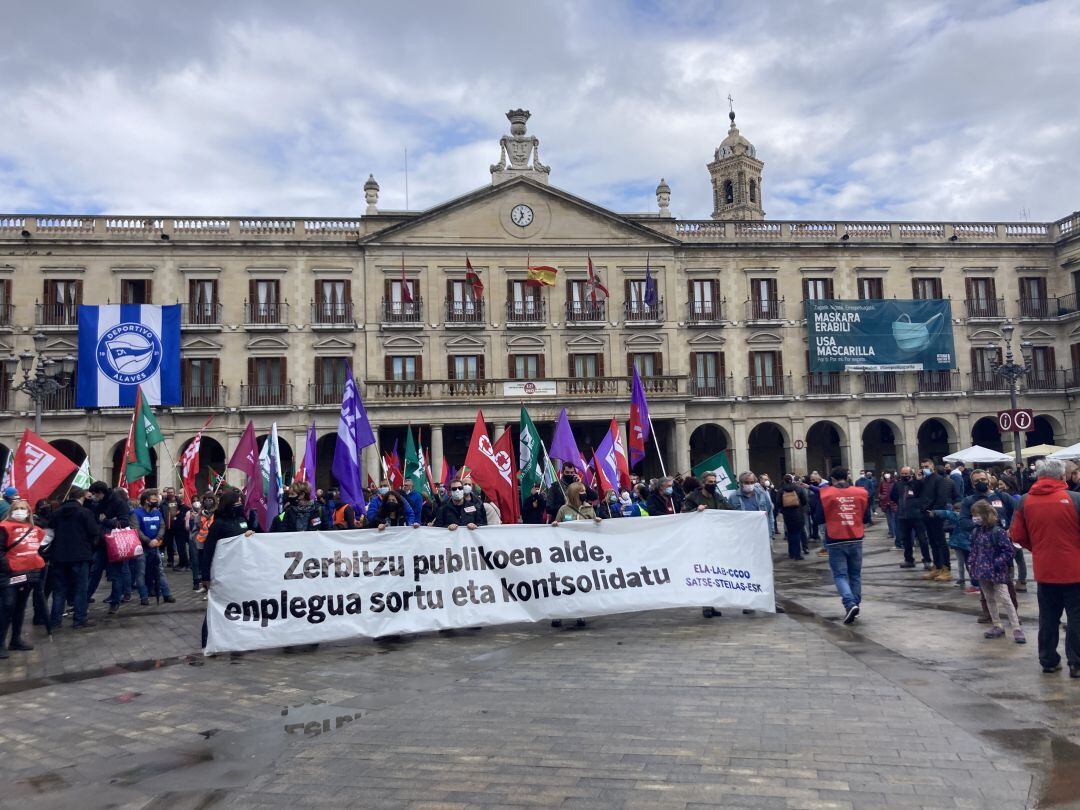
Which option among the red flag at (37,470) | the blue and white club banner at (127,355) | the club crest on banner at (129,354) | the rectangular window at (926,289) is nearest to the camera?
the red flag at (37,470)

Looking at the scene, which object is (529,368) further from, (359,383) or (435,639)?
(435,639)

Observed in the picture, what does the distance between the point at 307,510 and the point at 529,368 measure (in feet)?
88.8

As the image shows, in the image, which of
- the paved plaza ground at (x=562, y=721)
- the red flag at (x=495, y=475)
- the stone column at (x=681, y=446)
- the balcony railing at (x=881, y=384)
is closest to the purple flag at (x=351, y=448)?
the red flag at (x=495, y=475)

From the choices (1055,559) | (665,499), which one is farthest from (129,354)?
(1055,559)

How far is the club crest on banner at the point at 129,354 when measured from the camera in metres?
34.1

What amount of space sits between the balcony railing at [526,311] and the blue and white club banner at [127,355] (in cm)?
1448

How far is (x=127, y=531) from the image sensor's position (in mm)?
12516

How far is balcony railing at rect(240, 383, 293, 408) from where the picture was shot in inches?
1411

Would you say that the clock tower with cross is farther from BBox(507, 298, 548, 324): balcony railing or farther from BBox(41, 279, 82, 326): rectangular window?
BBox(41, 279, 82, 326): rectangular window

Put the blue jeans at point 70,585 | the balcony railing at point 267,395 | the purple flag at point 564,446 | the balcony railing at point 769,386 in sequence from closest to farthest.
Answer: the blue jeans at point 70,585
the purple flag at point 564,446
the balcony railing at point 267,395
the balcony railing at point 769,386

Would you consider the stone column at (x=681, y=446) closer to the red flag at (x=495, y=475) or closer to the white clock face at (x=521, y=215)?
the white clock face at (x=521, y=215)

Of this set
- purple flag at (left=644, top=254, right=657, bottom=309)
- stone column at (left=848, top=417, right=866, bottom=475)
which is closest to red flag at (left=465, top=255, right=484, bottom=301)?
purple flag at (left=644, top=254, right=657, bottom=309)

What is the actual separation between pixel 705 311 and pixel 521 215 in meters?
9.95

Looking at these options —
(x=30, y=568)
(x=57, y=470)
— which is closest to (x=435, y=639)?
(x=30, y=568)
